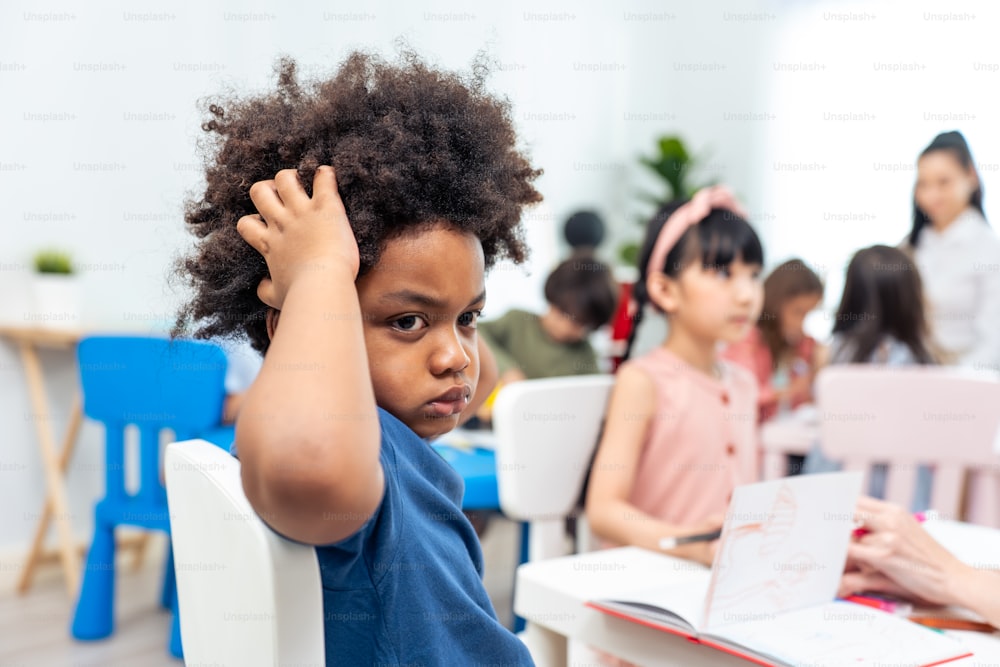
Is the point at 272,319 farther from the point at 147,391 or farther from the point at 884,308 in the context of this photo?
the point at 884,308

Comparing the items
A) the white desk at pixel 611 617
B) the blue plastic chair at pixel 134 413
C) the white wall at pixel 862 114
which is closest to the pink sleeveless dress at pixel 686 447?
the white desk at pixel 611 617

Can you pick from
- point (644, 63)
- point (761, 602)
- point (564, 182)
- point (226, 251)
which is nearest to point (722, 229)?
point (761, 602)

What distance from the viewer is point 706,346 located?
164 cm

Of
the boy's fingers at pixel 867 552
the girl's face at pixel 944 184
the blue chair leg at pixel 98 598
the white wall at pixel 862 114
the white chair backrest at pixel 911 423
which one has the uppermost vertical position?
the white wall at pixel 862 114

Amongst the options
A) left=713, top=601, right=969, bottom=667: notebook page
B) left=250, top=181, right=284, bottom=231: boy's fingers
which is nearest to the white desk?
left=713, top=601, right=969, bottom=667: notebook page

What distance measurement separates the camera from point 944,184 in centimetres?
317

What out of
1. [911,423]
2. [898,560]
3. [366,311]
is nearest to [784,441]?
[911,423]

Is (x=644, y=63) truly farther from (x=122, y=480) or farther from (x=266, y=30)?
(x=122, y=480)

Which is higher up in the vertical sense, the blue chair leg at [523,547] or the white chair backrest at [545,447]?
the white chair backrest at [545,447]

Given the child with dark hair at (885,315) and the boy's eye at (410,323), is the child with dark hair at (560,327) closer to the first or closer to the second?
the child with dark hair at (885,315)

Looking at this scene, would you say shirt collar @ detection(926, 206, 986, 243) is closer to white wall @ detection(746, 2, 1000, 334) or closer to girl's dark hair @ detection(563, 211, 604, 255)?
white wall @ detection(746, 2, 1000, 334)

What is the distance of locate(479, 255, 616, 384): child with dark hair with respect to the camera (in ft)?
9.42

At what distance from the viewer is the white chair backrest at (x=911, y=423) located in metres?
2.02

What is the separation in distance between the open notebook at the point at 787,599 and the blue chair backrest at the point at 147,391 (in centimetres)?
165
